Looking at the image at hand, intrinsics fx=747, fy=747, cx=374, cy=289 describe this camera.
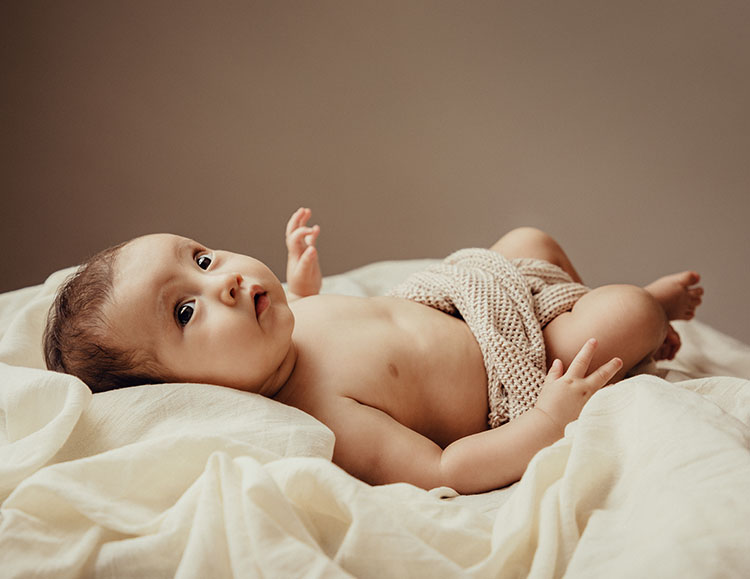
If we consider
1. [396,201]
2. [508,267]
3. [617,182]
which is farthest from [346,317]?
[617,182]

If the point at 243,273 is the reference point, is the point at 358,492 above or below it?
below

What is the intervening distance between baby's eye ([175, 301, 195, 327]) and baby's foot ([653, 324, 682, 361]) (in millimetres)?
816

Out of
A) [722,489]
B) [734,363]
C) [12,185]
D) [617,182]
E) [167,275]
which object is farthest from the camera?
[617,182]

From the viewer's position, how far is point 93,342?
0.92 meters

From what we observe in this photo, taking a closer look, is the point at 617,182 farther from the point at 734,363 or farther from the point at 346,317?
the point at 346,317

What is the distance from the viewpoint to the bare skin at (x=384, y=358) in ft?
3.03

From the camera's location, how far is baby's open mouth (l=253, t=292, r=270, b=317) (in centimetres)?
98

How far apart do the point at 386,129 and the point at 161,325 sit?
5.88 ft

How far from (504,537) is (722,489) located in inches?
7.3

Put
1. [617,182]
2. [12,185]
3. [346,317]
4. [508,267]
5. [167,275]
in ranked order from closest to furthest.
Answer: [167,275]
[346,317]
[508,267]
[12,185]
[617,182]

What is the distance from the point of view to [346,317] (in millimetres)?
1131

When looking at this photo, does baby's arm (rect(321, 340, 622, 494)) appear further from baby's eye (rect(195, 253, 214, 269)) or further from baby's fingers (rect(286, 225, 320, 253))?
baby's fingers (rect(286, 225, 320, 253))

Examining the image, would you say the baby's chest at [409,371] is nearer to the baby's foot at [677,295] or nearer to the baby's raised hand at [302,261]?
the baby's raised hand at [302,261]

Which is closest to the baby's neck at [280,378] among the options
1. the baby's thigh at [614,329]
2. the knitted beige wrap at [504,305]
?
the knitted beige wrap at [504,305]
